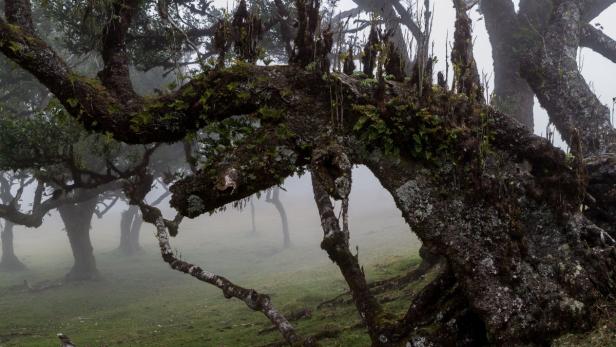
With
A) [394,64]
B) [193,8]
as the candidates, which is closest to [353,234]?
[193,8]

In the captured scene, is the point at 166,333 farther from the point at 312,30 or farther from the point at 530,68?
the point at 530,68

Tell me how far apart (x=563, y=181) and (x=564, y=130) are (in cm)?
659

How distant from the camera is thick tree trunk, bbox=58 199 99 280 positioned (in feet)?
93.5

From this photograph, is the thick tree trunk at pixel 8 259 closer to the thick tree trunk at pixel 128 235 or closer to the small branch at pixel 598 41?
the thick tree trunk at pixel 128 235

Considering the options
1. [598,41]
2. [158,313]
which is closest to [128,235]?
[158,313]

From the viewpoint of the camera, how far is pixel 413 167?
7.02 meters

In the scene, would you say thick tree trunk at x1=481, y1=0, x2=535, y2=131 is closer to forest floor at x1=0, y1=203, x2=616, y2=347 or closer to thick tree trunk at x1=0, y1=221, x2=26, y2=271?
forest floor at x1=0, y1=203, x2=616, y2=347

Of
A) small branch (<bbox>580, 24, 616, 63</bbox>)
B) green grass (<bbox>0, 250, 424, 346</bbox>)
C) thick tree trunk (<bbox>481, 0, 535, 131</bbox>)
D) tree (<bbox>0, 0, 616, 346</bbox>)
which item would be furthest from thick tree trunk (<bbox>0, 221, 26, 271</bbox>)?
small branch (<bbox>580, 24, 616, 63</bbox>)

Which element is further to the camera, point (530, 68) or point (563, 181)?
point (530, 68)

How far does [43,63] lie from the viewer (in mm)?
7496

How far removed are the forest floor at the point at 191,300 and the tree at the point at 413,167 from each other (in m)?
0.97

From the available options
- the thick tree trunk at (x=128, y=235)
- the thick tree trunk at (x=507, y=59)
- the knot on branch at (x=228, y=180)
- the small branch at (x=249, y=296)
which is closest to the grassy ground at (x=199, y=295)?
the thick tree trunk at (x=128, y=235)

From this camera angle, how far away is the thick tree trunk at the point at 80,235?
28500mm

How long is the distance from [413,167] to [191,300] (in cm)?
1755
